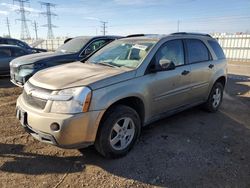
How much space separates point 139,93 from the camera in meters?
3.60

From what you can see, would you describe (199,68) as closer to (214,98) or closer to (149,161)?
(214,98)

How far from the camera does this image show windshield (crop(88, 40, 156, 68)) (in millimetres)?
3951

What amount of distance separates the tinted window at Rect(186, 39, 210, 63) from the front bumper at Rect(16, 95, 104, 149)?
2500mm

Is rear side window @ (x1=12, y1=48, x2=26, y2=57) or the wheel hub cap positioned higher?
rear side window @ (x1=12, y1=48, x2=26, y2=57)

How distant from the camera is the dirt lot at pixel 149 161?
10.0 feet

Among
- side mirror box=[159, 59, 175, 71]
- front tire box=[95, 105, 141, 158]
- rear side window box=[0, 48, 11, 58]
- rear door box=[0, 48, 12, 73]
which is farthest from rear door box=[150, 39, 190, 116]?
rear side window box=[0, 48, 11, 58]

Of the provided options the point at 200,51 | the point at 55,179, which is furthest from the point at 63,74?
the point at 200,51

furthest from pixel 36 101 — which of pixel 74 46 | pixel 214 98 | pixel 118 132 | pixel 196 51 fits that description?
pixel 74 46

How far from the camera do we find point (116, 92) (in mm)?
3275

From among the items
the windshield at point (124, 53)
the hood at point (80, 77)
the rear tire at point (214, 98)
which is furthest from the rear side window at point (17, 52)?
the rear tire at point (214, 98)

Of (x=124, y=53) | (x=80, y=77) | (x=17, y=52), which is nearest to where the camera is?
(x=80, y=77)

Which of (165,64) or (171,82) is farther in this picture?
(171,82)

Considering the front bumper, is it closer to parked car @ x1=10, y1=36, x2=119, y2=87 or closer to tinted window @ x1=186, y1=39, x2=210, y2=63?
tinted window @ x1=186, y1=39, x2=210, y2=63

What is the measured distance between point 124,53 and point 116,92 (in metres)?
1.21
